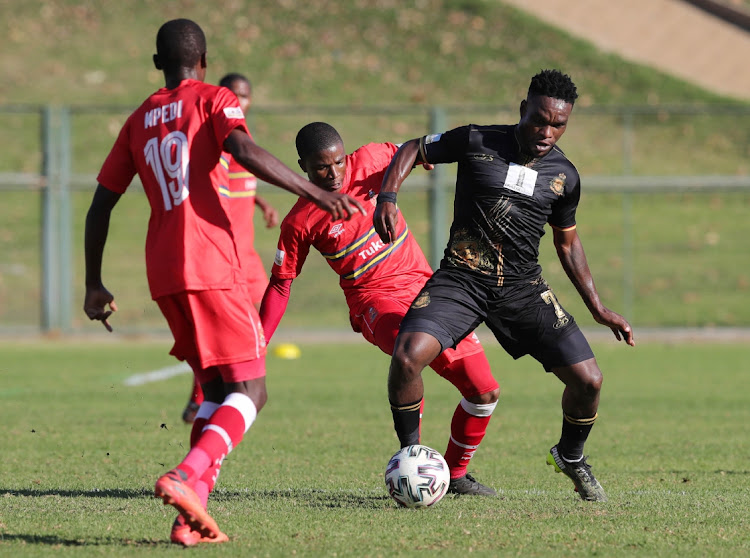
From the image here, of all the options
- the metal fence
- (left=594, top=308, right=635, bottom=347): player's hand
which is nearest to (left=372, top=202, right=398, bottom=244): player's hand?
(left=594, top=308, right=635, bottom=347): player's hand

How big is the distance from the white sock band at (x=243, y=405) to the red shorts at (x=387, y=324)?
1.34 meters

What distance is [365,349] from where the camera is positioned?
14.6 meters

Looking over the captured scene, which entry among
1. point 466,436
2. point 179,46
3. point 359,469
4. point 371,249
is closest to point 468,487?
point 466,436

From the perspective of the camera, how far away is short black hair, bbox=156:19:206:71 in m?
4.75

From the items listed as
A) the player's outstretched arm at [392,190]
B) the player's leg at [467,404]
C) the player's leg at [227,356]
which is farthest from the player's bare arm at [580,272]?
the player's leg at [227,356]

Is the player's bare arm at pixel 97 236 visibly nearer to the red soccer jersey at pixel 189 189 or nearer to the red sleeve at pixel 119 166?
the red sleeve at pixel 119 166

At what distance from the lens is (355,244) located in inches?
244

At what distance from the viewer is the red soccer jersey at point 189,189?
4566mm

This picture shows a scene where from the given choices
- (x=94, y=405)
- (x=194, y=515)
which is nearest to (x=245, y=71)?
(x=94, y=405)

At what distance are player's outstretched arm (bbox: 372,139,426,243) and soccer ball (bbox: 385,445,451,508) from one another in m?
1.05

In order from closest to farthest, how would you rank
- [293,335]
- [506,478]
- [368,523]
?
[368,523]
[506,478]
[293,335]

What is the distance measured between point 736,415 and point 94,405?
520 centimetres

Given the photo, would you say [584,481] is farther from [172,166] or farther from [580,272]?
[172,166]

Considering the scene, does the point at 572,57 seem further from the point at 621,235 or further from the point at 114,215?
the point at 114,215
